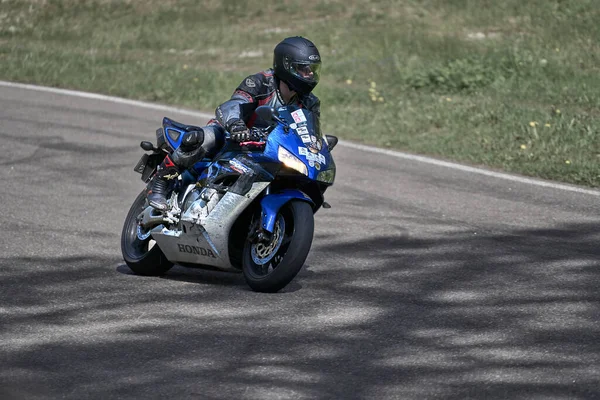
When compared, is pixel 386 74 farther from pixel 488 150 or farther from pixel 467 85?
pixel 488 150

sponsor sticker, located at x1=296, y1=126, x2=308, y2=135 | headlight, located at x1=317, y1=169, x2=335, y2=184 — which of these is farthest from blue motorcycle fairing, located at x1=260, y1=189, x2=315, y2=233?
sponsor sticker, located at x1=296, y1=126, x2=308, y2=135

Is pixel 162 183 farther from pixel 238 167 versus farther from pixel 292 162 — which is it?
pixel 292 162

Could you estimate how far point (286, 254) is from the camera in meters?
7.75

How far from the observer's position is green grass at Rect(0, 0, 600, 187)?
14.9 meters

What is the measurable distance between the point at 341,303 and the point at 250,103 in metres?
1.72

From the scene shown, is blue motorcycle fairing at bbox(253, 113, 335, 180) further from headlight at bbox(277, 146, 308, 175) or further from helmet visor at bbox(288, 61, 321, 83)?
helmet visor at bbox(288, 61, 321, 83)

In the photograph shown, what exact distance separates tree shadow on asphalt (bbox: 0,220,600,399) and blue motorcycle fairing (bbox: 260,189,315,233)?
525mm

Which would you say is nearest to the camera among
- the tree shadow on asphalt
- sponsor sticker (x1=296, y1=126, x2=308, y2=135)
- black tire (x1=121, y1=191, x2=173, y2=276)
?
the tree shadow on asphalt

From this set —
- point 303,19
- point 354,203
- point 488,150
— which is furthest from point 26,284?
point 303,19

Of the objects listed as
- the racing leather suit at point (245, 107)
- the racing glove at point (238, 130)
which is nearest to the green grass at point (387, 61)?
the racing leather suit at point (245, 107)

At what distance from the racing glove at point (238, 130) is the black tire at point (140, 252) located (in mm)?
1263

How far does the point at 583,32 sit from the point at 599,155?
6.98m

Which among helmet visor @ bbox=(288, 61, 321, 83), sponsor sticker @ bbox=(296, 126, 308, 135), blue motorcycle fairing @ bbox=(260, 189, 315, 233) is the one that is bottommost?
blue motorcycle fairing @ bbox=(260, 189, 315, 233)

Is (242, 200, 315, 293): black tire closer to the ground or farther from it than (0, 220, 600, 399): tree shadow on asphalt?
farther from it
